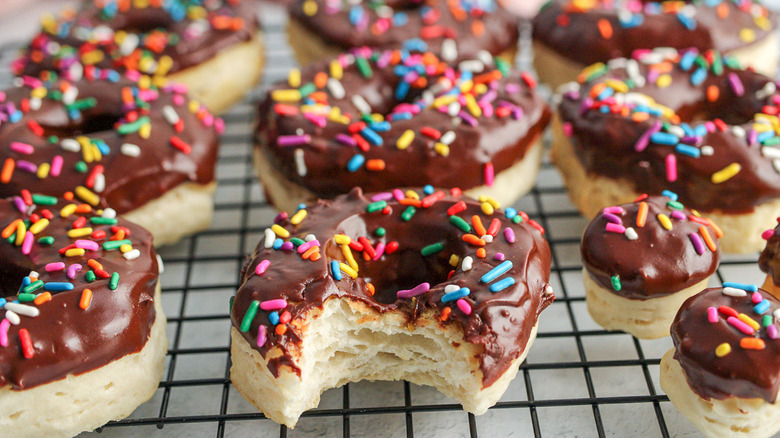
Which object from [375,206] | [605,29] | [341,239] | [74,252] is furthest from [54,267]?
[605,29]

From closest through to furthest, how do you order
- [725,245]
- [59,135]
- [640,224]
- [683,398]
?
[683,398] → [640,224] → [725,245] → [59,135]

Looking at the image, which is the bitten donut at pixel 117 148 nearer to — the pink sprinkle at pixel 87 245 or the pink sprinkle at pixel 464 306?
the pink sprinkle at pixel 87 245

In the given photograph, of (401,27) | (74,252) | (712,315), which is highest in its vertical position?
(712,315)

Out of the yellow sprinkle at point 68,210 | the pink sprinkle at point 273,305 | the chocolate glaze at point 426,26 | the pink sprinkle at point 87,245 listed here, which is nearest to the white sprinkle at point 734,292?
the pink sprinkle at point 273,305

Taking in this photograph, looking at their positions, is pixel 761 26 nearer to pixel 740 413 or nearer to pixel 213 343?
pixel 740 413

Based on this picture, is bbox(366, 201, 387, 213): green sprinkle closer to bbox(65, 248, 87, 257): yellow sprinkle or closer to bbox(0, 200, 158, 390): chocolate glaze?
bbox(0, 200, 158, 390): chocolate glaze

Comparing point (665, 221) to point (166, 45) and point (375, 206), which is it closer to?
point (375, 206)

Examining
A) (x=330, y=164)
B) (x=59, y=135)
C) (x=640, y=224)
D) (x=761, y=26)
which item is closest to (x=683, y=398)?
(x=640, y=224)
